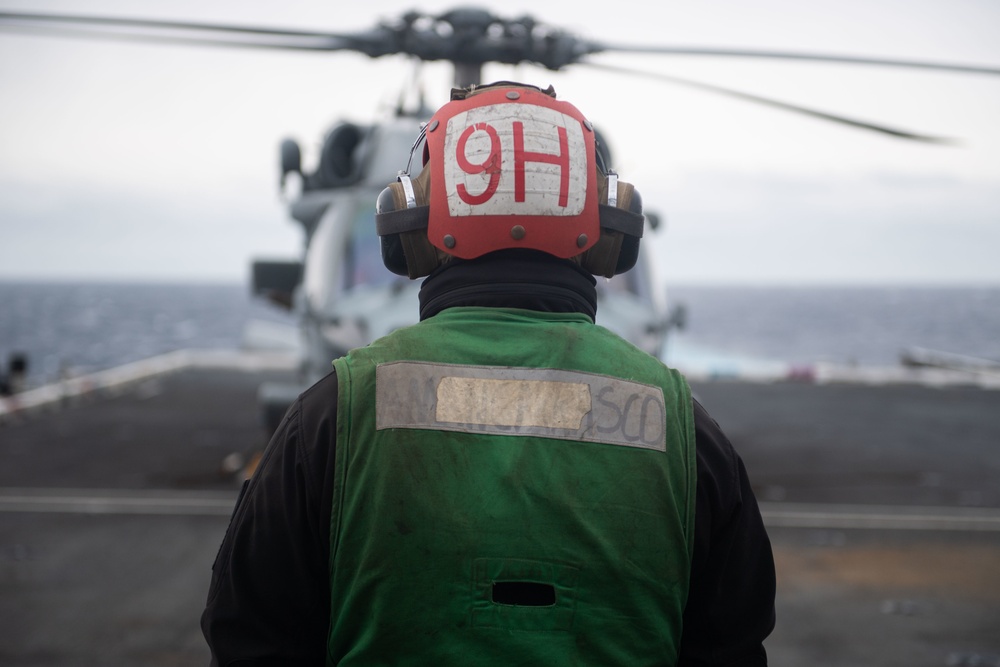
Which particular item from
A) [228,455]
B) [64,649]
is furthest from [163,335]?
[64,649]

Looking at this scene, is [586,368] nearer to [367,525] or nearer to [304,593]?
[367,525]

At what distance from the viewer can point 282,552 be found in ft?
5.46

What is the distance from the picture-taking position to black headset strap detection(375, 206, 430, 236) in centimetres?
196

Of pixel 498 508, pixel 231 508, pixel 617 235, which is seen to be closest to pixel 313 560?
pixel 498 508

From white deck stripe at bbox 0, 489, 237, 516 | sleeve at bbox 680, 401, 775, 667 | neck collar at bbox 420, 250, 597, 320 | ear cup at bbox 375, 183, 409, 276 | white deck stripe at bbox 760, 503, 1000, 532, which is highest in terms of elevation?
ear cup at bbox 375, 183, 409, 276

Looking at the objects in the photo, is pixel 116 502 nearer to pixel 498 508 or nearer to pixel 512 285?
pixel 512 285

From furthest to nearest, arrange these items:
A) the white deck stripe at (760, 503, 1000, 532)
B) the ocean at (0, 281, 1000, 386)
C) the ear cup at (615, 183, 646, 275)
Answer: the ocean at (0, 281, 1000, 386) → the white deck stripe at (760, 503, 1000, 532) → the ear cup at (615, 183, 646, 275)

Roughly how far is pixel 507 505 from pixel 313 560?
424 millimetres

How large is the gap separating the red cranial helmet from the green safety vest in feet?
0.93

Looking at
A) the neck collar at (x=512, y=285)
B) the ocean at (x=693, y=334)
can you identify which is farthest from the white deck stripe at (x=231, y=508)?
the ocean at (x=693, y=334)

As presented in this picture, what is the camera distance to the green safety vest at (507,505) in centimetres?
156

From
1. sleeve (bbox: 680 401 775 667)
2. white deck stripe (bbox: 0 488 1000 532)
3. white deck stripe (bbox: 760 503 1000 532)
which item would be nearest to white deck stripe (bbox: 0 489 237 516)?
white deck stripe (bbox: 0 488 1000 532)

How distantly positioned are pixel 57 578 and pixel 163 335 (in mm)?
72211

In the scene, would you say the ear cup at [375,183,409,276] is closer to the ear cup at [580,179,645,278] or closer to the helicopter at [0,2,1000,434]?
the ear cup at [580,179,645,278]
